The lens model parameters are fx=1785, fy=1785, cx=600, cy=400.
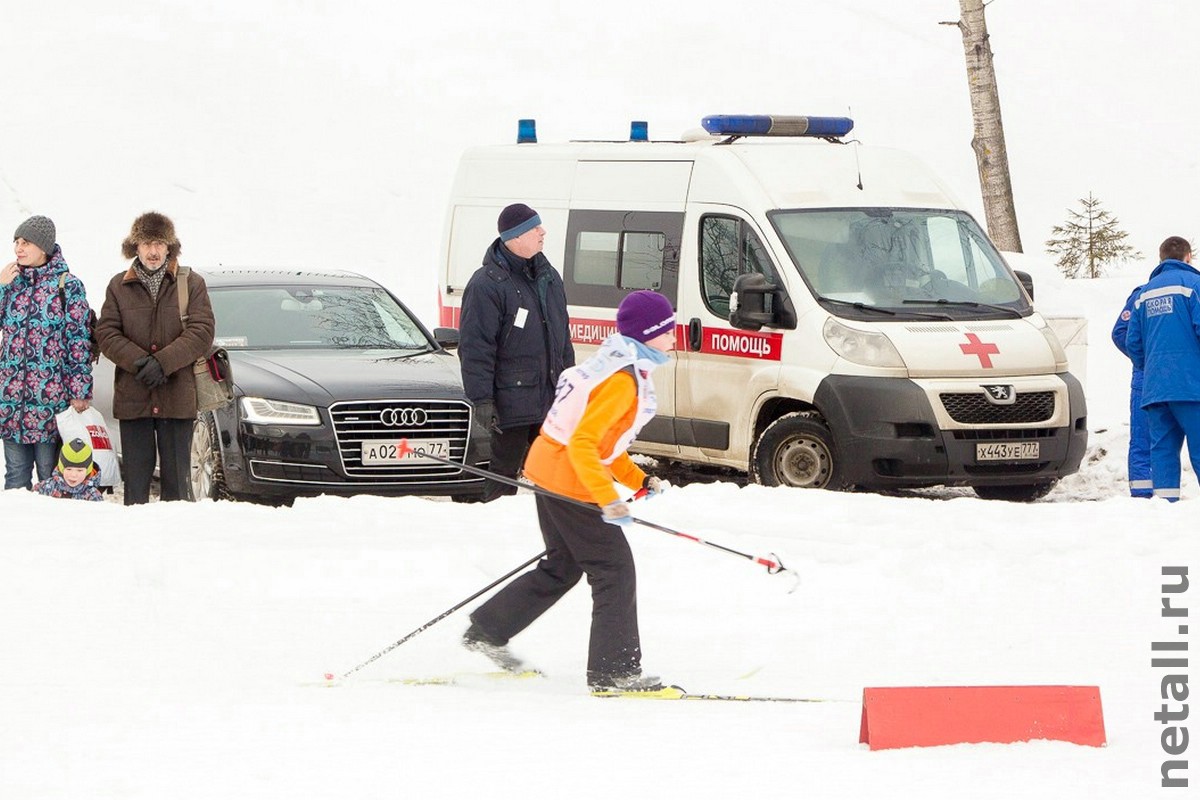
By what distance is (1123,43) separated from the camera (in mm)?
61719

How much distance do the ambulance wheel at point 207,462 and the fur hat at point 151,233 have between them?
1.04m

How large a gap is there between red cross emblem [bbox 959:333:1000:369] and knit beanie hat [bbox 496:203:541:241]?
3.26 metres

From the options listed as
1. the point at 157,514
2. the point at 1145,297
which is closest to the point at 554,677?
the point at 157,514

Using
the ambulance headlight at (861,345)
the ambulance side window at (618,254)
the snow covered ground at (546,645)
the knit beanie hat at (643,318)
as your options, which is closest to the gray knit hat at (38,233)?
the snow covered ground at (546,645)

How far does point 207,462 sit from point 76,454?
0.79m

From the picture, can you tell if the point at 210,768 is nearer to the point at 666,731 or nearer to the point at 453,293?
the point at 666,731

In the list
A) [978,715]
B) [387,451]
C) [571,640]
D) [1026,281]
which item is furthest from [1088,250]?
[978,715]

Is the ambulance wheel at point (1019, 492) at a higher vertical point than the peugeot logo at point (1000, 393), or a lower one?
lower

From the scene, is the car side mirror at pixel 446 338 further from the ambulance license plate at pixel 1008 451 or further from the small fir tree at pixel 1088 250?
the small fir tree at pixel 1088 250

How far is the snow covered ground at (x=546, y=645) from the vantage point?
515 cm

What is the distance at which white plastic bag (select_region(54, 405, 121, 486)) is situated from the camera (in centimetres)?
977

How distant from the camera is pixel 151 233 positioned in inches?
372

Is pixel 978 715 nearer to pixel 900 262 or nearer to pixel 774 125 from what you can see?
pixel 900 262

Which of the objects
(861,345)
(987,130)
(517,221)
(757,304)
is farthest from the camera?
(987,130)
